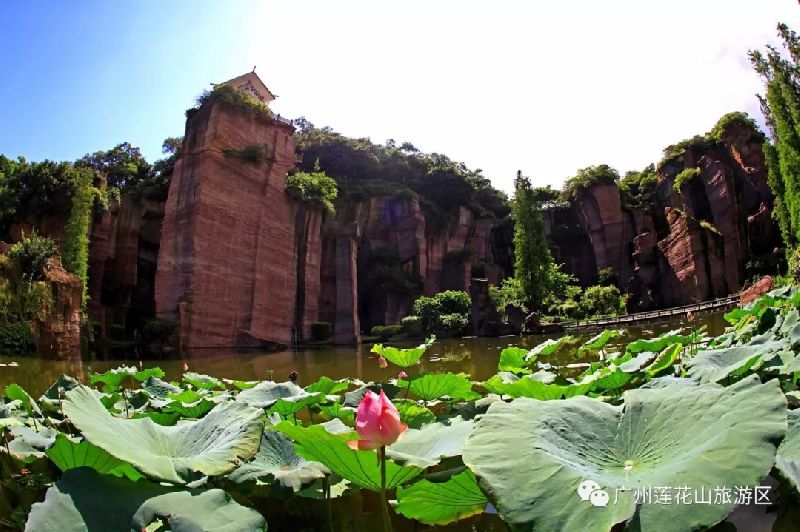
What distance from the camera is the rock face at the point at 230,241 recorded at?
66.5ft

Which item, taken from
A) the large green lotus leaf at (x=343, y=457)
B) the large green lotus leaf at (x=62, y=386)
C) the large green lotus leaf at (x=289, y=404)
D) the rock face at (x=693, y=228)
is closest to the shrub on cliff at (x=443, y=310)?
the rock face at (x=693, y=228)

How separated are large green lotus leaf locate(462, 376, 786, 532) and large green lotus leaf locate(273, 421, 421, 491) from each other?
0.62 feet

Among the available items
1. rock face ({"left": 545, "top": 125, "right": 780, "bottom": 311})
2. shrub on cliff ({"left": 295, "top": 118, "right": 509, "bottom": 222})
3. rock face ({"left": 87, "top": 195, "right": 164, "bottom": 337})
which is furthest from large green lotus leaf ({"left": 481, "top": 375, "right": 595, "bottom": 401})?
shrub on cliff ({"left": 295, "top": 118, "right": 509, "bottom": 222})

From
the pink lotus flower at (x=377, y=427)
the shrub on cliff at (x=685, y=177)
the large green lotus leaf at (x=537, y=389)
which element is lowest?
the large green lotus leaf at (x=537, y=389)

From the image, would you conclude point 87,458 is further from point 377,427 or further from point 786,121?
point 786,121

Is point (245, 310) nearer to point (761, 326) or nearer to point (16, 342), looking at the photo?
point (16, 342)

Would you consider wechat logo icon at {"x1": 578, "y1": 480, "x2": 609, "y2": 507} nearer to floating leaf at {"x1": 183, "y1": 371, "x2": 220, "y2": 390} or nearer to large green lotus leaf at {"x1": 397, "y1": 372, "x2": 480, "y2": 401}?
large green lotus leaf at {"x1": 397, "y1": 372, "x2": 480, "y2": 401}

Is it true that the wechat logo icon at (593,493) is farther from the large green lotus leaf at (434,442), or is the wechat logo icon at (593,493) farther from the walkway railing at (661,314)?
the walkway railing at (661,314)

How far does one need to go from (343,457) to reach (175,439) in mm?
572

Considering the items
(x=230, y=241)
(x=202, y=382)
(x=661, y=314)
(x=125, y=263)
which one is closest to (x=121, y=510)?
(x=202, y=382)

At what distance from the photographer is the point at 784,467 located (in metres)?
1.04

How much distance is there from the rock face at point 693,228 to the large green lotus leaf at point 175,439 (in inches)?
1199

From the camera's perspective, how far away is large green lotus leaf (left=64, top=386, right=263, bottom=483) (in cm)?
105

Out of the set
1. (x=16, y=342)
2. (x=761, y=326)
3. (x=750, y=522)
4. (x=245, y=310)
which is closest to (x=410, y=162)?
(x=245, y=310)
